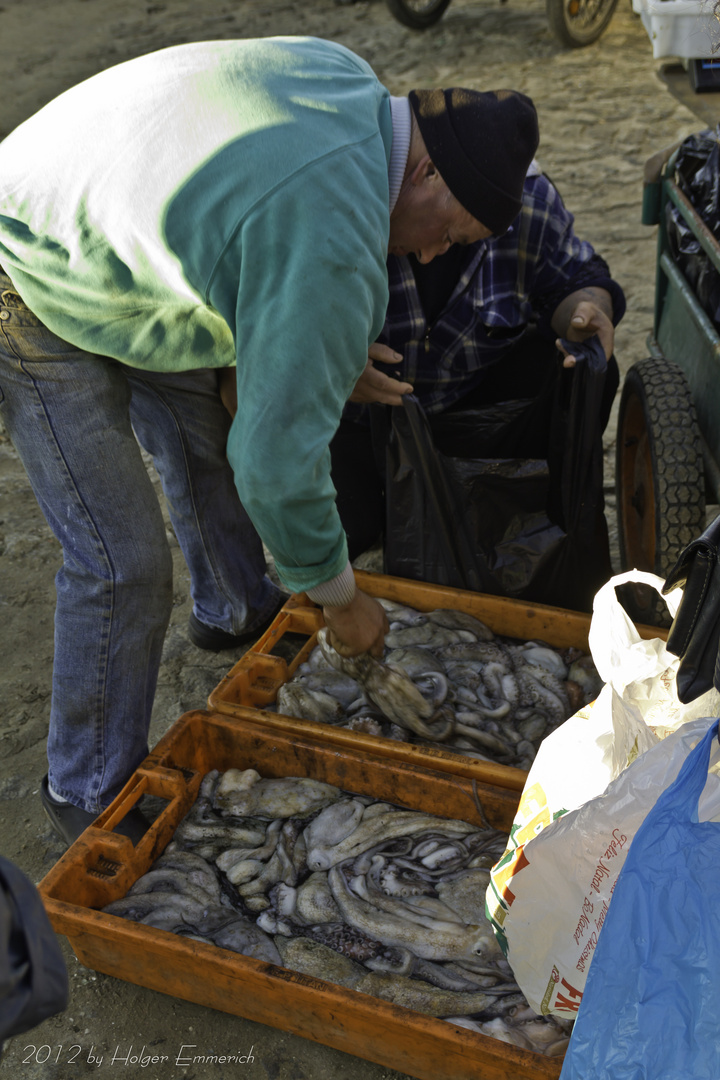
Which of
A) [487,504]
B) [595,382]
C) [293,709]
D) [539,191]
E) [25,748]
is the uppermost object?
[539,191]

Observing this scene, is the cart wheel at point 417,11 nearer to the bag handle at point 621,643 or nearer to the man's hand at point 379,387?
the man's hand at point 379,387

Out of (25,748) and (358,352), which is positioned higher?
(358,352)

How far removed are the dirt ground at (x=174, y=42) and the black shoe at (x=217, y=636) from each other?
39 mm

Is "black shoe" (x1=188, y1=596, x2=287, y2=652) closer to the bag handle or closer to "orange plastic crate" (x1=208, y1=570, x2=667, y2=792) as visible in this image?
"orange plastic crate" (x1=208, y1=570, x2=667, y2=792)

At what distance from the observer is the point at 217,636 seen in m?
2.77

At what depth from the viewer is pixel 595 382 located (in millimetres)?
2256

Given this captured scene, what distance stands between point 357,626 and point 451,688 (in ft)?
1.55

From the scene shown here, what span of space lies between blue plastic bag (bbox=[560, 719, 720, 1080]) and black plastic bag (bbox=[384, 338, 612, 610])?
1.26m

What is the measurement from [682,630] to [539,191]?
1491 millimetres

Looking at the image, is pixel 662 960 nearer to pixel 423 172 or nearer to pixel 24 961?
pixel 24 961

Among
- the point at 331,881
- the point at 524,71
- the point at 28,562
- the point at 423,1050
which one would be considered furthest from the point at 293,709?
the point at 524,71

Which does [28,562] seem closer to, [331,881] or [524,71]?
[331,881]

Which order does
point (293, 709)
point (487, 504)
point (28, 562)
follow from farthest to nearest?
point (28, 562), point (487, 504), point (293, 709)

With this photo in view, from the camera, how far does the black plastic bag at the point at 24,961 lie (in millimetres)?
838
